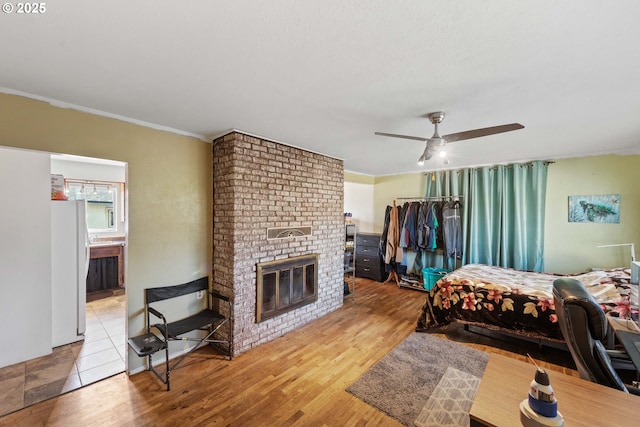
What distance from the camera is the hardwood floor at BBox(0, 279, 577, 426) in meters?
1.88

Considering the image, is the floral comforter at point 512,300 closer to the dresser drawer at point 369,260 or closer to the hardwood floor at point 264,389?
the hardwood floor at point 264,389

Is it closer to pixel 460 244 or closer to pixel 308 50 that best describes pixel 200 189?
pixel 308 50

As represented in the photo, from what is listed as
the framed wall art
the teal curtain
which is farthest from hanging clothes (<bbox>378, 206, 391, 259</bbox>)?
the framed wall art

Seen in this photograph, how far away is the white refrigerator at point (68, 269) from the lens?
2.94 metres

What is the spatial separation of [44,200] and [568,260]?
6882mm

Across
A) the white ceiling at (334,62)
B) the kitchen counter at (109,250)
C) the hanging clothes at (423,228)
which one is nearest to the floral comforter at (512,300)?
the hanging clothes at (423,228)

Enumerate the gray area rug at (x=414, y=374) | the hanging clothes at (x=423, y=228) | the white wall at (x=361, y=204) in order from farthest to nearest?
the white wall at (x=361, y=204) < the hanging clothes at (x=423, y=228) < the gray area rug at (x=414, y=374)

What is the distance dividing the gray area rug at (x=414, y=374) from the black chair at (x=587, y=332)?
1.09m

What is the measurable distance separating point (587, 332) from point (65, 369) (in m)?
4.12

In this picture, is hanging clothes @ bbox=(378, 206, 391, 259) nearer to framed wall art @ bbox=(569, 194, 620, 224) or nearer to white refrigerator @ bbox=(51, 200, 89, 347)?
framed wall art @ bbox=(569, 194, 620, 224)

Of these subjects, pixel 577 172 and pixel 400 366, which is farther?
pixel 577 172

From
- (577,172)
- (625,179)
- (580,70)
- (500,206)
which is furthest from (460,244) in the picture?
(580,70)

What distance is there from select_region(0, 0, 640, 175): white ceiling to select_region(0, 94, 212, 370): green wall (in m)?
0.20

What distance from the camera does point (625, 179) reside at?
136 inches
